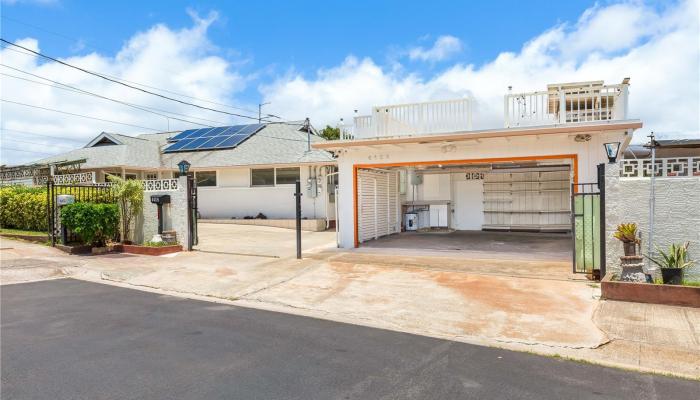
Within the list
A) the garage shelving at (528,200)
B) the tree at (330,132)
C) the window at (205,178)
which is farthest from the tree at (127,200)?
the tree at (330,132)

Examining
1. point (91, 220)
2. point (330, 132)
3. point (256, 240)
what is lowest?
point (256, 240)

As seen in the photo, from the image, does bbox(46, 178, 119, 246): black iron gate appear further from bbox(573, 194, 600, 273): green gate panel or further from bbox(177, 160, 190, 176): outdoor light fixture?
bbox(573, 194, 600, 273): green gate panel

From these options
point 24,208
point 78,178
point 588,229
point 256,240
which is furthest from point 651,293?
point 24,208

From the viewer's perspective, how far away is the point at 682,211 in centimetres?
763

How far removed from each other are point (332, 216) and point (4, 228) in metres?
12.7

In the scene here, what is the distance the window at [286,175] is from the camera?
70.7 feet

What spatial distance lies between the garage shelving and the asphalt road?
46.3 ft

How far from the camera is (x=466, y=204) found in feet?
63.5

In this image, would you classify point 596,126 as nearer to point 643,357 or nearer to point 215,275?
point 643,357

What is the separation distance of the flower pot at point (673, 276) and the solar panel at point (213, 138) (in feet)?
67.9

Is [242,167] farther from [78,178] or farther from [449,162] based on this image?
[449,162]

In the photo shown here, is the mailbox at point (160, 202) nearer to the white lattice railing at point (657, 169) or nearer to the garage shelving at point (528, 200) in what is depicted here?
the white lattice railing at point (657, 169)

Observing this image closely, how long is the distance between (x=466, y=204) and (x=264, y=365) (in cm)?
1594

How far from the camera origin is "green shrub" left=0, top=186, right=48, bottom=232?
50.2 ft
